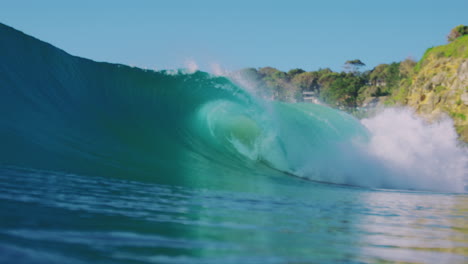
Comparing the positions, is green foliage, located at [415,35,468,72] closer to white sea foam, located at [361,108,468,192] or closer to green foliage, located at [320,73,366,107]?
green foliage, located at [320,73,366,107]

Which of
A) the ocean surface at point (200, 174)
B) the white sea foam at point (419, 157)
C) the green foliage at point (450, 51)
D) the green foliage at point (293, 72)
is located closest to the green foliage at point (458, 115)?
the green foliage at point (450, 51)

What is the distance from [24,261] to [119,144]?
7676 millimetres

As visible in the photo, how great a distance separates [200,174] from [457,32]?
67.0m

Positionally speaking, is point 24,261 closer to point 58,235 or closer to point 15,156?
point 58,235

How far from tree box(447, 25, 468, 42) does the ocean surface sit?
54.1 metres

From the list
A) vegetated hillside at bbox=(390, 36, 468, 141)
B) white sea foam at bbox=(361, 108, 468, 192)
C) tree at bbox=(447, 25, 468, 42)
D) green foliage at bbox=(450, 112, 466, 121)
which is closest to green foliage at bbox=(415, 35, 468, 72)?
vegetated hillside at bbox=(390, 36, 468, 141)

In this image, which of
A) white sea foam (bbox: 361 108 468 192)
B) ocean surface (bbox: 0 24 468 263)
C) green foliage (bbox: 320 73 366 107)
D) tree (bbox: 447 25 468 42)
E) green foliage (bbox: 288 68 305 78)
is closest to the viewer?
ocean surface (bbox: 0 24 468 263)

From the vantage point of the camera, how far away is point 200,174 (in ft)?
26.2

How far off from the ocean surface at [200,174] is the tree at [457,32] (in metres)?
54.1

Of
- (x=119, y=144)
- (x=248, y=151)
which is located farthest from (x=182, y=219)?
(x=248, y=151)

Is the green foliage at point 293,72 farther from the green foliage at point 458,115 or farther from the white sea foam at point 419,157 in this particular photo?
the white sea foam at point 419,157

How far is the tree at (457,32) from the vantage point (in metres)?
65.5

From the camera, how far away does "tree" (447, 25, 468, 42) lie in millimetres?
65500

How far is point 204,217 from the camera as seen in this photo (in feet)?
12.5
